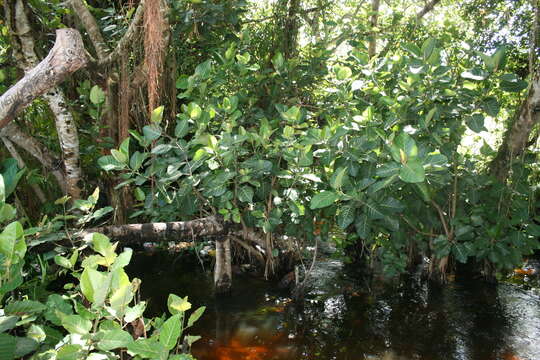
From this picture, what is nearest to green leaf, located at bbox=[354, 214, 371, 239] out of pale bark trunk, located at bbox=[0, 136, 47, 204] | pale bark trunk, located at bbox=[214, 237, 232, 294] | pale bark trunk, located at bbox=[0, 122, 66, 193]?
pale bark trunk, located at bbox=[214, 237, 232, 294]

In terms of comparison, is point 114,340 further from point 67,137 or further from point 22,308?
point 67,137

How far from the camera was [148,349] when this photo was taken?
118 centimetres

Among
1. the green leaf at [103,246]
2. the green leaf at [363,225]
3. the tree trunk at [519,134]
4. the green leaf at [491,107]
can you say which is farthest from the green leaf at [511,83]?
the green leaf at [103,246]

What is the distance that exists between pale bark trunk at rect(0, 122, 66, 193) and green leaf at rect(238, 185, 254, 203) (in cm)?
159

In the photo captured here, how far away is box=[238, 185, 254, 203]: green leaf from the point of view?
8.39ft

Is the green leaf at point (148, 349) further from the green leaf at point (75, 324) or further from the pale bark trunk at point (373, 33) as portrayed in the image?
the pale bark trunk at point (373, 33)

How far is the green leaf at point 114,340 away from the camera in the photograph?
1.18 m

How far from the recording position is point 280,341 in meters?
3.03

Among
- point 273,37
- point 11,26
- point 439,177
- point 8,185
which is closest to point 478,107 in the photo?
point 439,177

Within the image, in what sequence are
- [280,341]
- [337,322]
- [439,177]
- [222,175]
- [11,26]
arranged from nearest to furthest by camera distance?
[439,177]
[222,175]
[11,26]
[280,341]
[337,322]

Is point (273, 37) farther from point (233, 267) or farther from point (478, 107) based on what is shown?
point (233, 267)

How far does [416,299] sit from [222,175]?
7.70 ft

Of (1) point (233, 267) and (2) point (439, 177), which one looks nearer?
(2) point (439, 177)

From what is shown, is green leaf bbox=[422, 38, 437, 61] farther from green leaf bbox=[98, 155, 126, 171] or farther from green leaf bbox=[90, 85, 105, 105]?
green leaf bbox=[90, 85, 105, 105]
